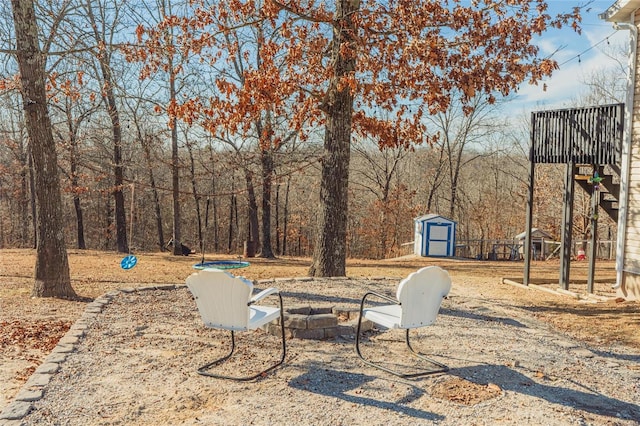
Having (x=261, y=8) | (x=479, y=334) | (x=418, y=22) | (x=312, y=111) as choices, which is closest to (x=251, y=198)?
(x=312, y=111)

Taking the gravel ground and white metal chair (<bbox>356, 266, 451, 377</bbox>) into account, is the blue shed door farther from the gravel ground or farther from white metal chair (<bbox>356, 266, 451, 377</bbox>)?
white metal chair (<bbox>356, 266, 451, 377</bbox>)

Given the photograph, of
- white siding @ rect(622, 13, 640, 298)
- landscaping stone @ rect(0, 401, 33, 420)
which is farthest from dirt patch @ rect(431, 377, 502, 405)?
white siding @ rect(622, 13, 640, 298)

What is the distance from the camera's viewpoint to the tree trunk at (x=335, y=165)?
7660 mm

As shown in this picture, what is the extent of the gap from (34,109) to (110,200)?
63.3 feet

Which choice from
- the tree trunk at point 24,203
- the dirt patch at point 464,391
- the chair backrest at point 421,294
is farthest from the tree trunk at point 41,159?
the tree trunk at point 24,203

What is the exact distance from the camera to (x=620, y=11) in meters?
7.58

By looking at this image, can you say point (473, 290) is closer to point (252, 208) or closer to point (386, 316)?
point (386, 316)

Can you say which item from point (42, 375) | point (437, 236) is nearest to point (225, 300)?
point (42, 375)

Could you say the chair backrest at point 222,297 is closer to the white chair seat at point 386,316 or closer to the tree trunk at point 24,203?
the white chair seat at point 386,316

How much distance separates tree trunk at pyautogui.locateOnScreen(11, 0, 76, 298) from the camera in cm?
601

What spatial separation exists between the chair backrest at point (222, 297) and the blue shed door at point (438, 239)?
42.5 feet

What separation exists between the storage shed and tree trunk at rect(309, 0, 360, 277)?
8430 mm

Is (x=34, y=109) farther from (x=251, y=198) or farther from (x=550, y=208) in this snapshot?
(x=550, y=208)

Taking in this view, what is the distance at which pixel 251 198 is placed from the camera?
54.0 feet
